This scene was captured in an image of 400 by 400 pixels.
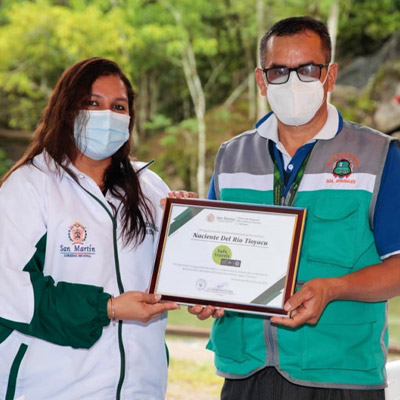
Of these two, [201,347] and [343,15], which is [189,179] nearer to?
[343,15]

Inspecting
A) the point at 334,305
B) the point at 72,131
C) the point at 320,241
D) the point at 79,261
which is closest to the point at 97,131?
the point at 72,131

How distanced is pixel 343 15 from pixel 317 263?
13.2 metres

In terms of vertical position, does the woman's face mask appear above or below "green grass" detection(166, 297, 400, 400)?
above

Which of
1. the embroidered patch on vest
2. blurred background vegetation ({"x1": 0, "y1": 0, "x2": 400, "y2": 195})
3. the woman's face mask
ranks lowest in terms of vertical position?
the embroidered patch on vest

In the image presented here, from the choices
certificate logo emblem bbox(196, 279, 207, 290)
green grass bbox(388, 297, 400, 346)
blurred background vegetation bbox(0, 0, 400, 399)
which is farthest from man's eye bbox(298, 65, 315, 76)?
blurred background vegetation bbox(0, 0, 400, 399)

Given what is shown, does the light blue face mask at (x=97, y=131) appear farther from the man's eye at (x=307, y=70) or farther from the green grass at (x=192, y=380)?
the green grass at (x=192, y=380)

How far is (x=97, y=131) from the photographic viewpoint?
1968mm

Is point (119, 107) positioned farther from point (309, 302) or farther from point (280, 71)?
point (309, 302)

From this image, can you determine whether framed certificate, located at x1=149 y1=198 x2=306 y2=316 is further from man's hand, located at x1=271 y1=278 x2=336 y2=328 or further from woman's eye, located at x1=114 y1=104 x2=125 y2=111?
woman's eye, located at x1=114 y1=104 x2=125 y2=111

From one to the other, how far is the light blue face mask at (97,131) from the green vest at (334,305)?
0.50 m

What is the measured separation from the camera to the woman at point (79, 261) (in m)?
1.78

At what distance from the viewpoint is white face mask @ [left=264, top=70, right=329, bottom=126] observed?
1883 millimetres

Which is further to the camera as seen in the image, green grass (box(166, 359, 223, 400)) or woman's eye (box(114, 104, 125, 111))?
green grass (box(166, 359, 223, 400))

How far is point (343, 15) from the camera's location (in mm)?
14070
